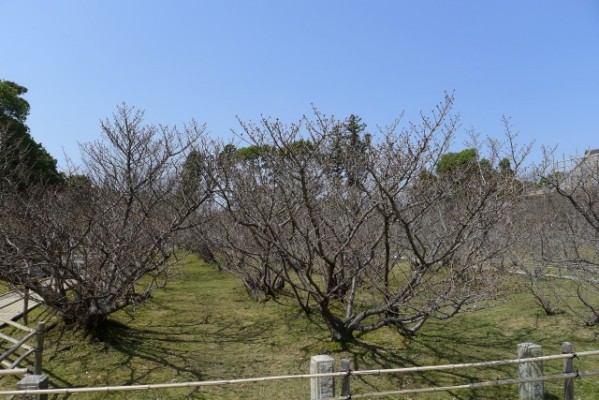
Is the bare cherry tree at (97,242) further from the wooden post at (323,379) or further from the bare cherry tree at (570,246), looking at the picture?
the bare cherry tree at (570,246)

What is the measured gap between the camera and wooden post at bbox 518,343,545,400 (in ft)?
17.5

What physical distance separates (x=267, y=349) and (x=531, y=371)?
402cm

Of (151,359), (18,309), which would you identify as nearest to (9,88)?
(18,309)

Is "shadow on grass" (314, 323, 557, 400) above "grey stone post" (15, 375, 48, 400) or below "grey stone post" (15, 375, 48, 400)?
below

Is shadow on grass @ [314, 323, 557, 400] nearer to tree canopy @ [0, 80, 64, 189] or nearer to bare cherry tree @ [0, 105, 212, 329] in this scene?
bare cherry tree @ [0, 105, 212, 329]

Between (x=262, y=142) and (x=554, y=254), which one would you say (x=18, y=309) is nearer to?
(x=262, y=142)

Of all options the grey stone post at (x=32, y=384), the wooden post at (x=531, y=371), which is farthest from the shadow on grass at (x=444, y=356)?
the grey stone post at (x=32, y=384)

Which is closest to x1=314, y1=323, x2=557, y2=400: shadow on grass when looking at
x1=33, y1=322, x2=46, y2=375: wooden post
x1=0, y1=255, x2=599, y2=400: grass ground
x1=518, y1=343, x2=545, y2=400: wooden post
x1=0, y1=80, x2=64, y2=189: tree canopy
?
x1=0, y1=255, x2=599, y2=400: grass ground

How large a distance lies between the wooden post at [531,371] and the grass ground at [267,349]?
13.6 inches

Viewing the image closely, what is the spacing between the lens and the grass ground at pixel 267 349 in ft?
19.9

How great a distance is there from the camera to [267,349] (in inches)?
305

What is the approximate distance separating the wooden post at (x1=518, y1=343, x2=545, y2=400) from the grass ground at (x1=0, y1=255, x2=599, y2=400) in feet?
1.14

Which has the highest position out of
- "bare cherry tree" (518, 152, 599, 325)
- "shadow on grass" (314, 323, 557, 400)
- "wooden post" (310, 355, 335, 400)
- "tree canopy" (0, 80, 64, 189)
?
"tree canopy" (0, 80, 64, 189)

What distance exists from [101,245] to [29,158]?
10941 mm
